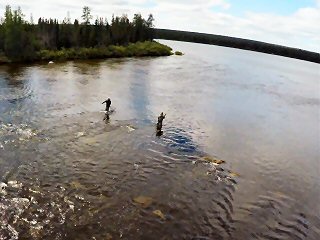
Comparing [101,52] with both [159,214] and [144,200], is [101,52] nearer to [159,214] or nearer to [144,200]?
[144,200]

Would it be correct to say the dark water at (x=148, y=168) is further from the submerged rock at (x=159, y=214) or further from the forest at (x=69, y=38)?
the forest at (x=69, y=38)

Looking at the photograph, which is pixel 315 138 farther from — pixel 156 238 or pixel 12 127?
pixel 12 127

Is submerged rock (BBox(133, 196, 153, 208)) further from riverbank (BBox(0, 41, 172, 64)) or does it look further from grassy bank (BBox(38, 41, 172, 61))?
grassy bank (BBox(38, 41, 172, 61))

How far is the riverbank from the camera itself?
85.0m

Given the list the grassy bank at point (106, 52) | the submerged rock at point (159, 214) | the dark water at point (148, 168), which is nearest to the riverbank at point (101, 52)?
the grassy bank at point (106, 52)

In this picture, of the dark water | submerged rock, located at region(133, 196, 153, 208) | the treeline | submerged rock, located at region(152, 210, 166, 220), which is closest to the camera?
the dark water

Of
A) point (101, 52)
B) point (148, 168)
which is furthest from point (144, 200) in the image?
point (101, 52)

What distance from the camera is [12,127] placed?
33.1 m

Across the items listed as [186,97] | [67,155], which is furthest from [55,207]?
[186,97]

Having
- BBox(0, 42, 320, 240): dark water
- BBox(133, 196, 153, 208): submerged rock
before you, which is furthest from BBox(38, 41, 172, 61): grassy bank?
BBox(133, 196, 153, 208): submerged rock

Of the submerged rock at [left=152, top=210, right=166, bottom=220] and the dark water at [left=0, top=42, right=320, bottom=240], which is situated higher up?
the submerged rock at [left=152, top=210, right=166, bottom=220]

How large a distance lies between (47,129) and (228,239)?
2130 cm

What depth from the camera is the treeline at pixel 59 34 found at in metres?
79.2

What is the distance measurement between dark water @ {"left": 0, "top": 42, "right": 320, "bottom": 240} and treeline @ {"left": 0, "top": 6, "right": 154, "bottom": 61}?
2612 cm
